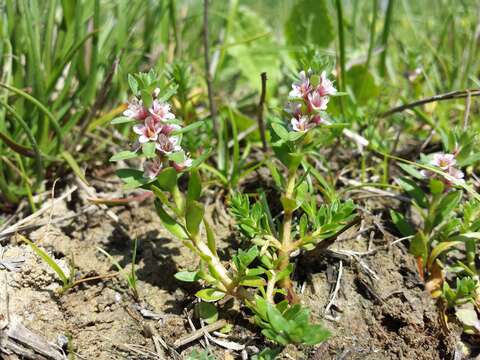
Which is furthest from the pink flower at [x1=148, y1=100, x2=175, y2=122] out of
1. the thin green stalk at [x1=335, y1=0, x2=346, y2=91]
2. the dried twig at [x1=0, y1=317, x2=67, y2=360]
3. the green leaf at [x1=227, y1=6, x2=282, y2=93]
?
the green leaf at [x1=227, y1=6, x2=282, y2=93]

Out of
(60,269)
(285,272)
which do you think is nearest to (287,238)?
(285,272)

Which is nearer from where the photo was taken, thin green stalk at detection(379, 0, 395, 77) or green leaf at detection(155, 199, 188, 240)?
green leaf at detection(155, 199, 188, 240)

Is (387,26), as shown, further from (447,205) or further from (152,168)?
(152,168)

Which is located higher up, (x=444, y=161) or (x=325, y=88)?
(x=325, y=88)

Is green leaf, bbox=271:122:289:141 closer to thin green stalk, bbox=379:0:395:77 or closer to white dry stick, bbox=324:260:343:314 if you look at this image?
white dry stick, bbox=324:260:343:314

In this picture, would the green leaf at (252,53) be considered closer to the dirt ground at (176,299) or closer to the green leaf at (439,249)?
the dirt ground at (176,299)

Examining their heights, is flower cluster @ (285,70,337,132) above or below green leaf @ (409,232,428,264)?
above

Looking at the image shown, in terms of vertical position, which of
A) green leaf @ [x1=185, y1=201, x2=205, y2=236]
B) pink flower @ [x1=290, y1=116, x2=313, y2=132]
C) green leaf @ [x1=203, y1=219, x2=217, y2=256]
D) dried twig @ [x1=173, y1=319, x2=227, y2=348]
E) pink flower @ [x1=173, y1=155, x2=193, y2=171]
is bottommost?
dried twig @ [x1=173, y1=319, x2=227, y2=348]
